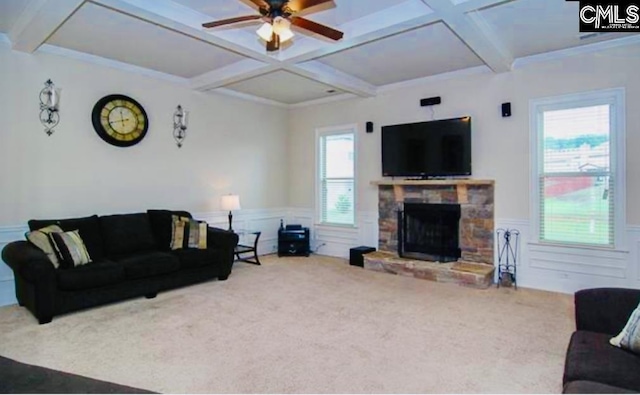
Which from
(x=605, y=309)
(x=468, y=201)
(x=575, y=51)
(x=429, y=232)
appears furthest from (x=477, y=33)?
(x=429, y=232)

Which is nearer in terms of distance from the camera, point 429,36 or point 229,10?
point 229,10

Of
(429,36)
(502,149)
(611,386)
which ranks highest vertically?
(429,36)

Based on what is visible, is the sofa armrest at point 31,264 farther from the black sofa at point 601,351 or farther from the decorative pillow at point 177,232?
the black sofa at point 601,351

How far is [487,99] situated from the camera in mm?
4961

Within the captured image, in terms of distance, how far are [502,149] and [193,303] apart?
4110 millimetres

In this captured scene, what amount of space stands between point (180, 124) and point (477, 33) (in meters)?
3.99

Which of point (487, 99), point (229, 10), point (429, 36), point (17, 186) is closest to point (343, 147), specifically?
point (487, 99)

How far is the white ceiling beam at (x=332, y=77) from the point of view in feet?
15.5

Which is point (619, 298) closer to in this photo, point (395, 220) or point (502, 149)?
point (502, 149)

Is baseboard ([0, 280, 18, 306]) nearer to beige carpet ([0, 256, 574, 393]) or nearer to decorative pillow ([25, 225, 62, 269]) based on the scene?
beige carpet ([0, 256, 574, 393])

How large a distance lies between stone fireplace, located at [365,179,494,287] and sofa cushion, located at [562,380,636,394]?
3067 mm

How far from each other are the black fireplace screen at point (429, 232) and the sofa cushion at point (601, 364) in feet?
10.3

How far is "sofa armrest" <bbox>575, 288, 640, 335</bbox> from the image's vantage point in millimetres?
2148

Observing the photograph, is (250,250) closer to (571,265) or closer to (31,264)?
(31,264)
